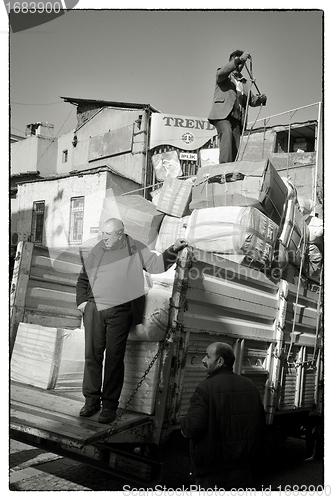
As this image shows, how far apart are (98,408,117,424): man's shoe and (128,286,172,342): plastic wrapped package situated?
48 centimetres

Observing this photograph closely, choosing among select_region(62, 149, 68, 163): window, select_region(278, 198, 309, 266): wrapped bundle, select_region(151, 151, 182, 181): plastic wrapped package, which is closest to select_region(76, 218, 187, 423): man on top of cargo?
select_region(278, 198, 309, 266): wrapped bundle

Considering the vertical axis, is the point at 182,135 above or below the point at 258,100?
above

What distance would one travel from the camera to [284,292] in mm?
4543

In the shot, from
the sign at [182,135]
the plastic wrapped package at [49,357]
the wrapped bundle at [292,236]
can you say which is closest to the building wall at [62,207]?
the plastic wrapped package at [49,357]

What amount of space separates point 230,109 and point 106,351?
3437 mm

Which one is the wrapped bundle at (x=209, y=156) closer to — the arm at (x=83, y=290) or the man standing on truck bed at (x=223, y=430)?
the arm at (x=83, y=290)

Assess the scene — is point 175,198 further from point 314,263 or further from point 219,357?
point 219,357

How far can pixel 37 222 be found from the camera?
5215 mm

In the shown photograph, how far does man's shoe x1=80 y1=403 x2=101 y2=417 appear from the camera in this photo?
3.12m

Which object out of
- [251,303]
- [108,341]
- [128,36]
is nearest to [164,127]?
[128,36]

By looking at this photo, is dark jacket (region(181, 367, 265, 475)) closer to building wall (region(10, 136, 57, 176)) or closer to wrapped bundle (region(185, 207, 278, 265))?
wrapped bundle (region(185, 207, 278, 265))

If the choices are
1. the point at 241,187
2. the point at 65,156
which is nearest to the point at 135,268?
the point at 241,187

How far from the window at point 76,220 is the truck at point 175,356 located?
0.84 m

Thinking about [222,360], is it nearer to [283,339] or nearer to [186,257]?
[186,257]
